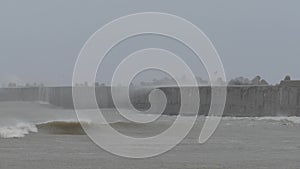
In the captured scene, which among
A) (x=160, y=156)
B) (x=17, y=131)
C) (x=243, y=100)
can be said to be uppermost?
(x=243, y=100)

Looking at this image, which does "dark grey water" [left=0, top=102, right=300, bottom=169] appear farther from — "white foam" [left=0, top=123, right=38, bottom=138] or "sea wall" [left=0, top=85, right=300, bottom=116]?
"sea wall" [left=0, top=85, right=300, bottom=116]

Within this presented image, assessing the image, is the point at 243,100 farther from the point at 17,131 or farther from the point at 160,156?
the point at 160,156

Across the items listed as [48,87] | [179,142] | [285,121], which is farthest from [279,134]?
[48,87]

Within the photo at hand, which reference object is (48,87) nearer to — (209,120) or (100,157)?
(209,120)

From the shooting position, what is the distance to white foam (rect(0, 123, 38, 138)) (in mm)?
14841

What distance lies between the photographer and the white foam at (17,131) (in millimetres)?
14841

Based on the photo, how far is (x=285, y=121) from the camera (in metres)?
24.9

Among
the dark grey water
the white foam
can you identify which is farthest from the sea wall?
the dark grey water

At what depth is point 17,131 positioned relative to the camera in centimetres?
1595

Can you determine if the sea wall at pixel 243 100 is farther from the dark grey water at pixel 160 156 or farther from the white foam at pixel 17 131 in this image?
the dark grey water at pixel 160 156

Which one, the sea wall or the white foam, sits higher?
the sea wall

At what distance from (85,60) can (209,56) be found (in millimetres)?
1740

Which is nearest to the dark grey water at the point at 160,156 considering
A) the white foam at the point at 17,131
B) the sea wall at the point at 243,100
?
the white foam at the point at 17,131

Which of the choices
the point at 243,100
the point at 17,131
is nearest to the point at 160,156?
the point at 17,131
